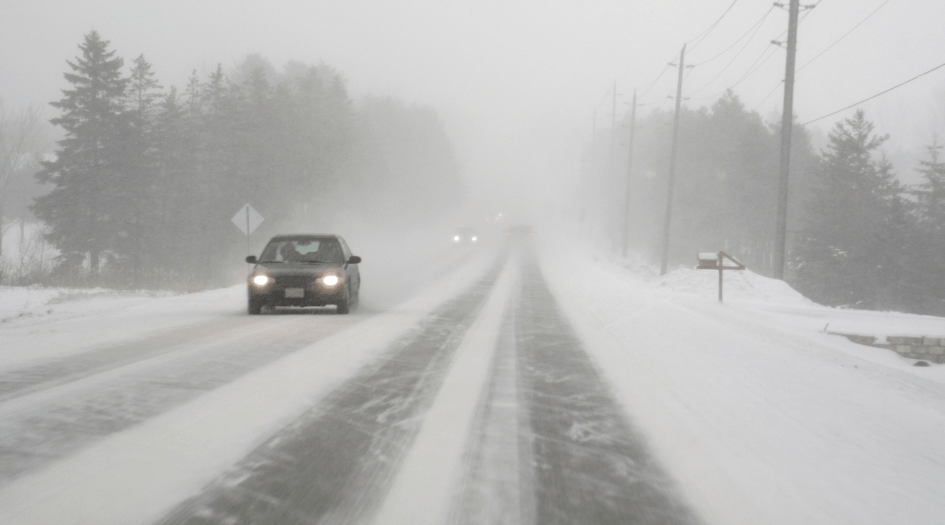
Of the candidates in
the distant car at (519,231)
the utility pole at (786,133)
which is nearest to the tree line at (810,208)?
the distant car at (519,231)

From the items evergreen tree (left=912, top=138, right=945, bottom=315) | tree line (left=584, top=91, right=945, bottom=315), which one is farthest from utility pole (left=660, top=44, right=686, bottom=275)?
evergreen tree (left=912, top=138, right=945, bottom=315)

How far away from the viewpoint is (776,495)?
3494mm

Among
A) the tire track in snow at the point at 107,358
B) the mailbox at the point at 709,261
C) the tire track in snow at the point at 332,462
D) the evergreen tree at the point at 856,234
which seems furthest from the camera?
the evergreen tree at the point at 856,234

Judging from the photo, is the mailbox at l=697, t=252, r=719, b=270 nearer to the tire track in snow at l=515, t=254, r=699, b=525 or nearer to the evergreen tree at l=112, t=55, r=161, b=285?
the tire track in snow at l=515, t=254, r=699, b=525

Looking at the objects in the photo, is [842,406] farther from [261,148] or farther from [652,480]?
[261,148]

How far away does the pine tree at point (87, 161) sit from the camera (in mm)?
37531

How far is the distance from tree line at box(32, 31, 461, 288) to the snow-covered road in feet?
76.3

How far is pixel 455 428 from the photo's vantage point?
15.4 ft

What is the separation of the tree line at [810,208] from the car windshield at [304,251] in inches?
1197

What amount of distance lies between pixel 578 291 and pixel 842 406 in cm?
1280

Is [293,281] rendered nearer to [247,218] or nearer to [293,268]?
[293,268]

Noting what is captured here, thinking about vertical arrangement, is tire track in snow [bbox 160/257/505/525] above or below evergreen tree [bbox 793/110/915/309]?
below

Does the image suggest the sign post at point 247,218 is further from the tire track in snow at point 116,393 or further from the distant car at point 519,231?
the distant car at point 519,231

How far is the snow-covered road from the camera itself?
3250 mm
